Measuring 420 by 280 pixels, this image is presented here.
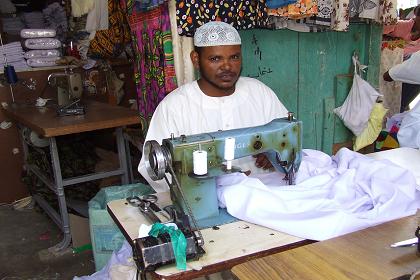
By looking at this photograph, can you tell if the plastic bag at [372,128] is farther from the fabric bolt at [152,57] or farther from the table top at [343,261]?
the table top at [343,261]

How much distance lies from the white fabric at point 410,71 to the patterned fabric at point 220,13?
120cm

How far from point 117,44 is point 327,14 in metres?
2.14

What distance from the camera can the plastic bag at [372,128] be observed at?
332cm

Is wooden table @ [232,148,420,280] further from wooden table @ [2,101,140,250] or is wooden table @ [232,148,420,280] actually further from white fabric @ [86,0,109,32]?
white fabric @ [86,0,109,32]

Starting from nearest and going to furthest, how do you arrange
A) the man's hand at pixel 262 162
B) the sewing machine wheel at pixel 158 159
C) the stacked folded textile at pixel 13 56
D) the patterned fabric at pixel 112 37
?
the sewing machine wheel at pixel 158 159 → the man's hand at pixel 262 162 → the patterned fabric at pixel 112 37 → the stacked folded textile at pixel 13 56

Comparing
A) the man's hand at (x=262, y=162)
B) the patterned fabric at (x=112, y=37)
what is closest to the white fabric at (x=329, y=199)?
the man's hand at (x=262, y=162)

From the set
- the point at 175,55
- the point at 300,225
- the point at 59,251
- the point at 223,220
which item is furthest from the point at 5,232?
the point at 300,225

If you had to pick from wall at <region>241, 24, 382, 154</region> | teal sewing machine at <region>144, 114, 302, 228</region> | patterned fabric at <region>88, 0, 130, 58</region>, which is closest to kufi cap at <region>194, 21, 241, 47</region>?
teal sewing machine at <region>144, 114, 302, 228</region>

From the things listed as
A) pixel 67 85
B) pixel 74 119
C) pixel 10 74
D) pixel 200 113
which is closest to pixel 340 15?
pixel 200 113

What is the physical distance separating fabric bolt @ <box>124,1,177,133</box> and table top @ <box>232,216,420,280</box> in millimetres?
1640

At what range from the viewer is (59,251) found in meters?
3.06

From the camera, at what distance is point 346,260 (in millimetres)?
1021

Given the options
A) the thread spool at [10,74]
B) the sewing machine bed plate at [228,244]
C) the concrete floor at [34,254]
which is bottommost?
the concrete floor at [34,254]

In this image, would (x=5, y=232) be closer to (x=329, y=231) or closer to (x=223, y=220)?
(x=223, y=220)
